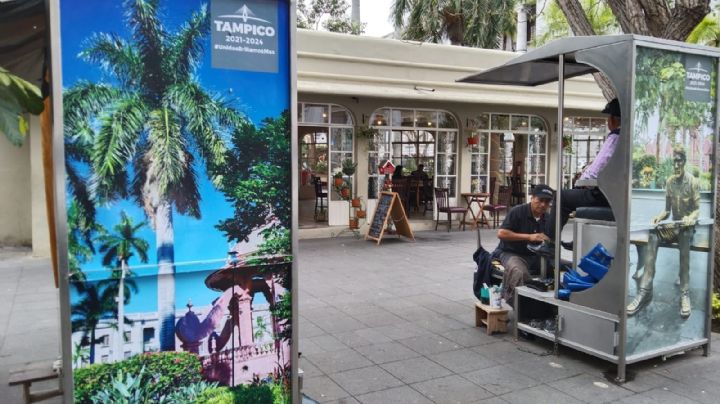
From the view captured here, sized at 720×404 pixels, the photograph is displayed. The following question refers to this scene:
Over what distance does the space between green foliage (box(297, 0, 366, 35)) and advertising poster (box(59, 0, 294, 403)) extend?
2456cm

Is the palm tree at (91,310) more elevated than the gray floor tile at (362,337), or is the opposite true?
the palm tree at (91,310)

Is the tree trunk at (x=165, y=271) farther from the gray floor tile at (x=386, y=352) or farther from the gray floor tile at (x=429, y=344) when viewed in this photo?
the gray floor tile at (x=429, y=344)

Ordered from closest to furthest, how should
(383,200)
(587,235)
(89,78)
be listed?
1. (89,78)
2. (587,235)
3. (383,200)

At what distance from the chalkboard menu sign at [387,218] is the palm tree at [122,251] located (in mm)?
8800

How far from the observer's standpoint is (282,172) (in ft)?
10.6

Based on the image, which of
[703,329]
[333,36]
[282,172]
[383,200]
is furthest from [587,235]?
[333,36]

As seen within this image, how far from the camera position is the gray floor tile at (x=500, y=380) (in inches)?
176

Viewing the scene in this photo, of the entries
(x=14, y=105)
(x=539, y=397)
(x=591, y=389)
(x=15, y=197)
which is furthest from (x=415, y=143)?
(x=14, y=105)

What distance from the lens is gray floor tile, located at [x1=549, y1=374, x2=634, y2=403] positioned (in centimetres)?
431

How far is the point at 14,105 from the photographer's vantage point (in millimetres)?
2104

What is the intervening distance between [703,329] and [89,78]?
523cm

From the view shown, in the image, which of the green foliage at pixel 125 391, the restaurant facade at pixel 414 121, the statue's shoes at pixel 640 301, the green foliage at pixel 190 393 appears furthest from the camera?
the restaurant facade at pixel 414 121

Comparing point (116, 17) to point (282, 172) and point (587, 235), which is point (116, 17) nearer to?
point (282, 172)

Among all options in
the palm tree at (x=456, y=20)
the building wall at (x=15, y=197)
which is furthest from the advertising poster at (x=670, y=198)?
the palm tree at (x=456, y=20)
